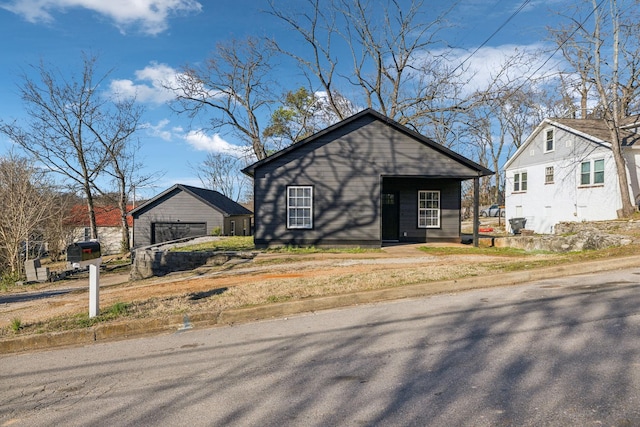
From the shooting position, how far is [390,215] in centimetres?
1869

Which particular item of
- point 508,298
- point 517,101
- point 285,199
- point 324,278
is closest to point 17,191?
point 285,199

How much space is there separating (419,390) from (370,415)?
57 cm

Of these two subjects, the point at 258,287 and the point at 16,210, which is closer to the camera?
the point at 258,287

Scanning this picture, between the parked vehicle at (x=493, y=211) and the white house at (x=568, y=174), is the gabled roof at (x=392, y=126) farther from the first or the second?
the parked vehicle at (x=493, y=211)

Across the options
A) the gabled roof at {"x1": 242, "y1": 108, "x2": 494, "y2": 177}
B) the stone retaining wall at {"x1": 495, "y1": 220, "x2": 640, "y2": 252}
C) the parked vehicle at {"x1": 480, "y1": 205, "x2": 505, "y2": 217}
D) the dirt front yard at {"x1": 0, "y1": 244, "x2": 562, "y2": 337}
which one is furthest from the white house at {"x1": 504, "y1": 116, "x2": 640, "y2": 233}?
the dirt front yard at {"x1": 0, "y1": 244, "x2": 562, "y2": 337}

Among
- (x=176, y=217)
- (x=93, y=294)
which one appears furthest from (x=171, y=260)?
(x=176, y=217)

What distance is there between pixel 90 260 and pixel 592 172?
26450mm

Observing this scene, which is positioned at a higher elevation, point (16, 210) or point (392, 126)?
point (392, 126)

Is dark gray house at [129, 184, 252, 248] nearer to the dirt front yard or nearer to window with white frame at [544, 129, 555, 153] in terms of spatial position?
the dirt front yard

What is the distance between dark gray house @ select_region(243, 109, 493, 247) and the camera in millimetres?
16438

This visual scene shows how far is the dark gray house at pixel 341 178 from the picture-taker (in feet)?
53.9

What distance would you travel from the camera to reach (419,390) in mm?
3535

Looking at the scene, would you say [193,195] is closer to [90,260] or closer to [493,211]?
[90,260]

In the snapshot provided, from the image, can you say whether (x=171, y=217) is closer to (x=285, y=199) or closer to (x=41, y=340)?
(x=285, y=199)
